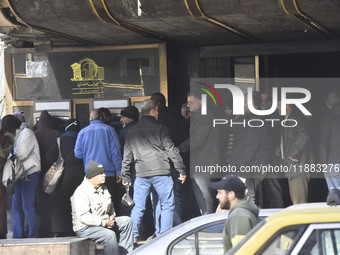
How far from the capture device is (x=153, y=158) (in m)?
10.7

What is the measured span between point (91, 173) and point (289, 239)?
544cm

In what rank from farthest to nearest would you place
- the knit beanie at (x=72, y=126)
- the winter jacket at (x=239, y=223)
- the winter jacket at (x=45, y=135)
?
1. the knit beanie at (x=72, y=126)
2. the winter jacket at (x=45, y=135)
3. the winter jacket at (x=239, y=223)

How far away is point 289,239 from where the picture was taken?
469cm

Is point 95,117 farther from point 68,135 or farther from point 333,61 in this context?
point 333,61

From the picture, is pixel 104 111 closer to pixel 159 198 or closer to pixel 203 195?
pixel 159 198

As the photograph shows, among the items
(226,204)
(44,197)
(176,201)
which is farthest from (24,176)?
(226,204)

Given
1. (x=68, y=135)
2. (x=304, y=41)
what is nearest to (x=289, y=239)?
(x=68, y=135)

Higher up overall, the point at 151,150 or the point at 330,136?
the point at 330,136

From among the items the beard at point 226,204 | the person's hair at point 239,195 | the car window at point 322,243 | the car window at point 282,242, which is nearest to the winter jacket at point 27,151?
the beard at point 226,204

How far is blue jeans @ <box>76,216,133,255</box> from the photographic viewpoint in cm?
983

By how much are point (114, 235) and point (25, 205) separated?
1736 mm

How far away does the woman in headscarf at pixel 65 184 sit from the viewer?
11.2 metres

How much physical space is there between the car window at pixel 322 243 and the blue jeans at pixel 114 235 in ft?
17.7

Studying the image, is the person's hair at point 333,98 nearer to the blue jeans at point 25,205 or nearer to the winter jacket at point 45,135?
the winter jacket at point 45,135
